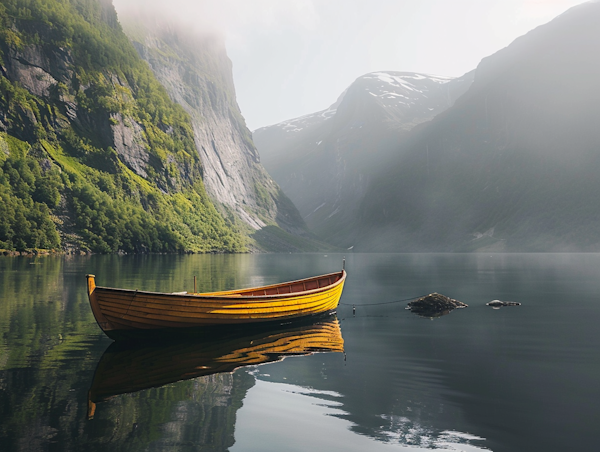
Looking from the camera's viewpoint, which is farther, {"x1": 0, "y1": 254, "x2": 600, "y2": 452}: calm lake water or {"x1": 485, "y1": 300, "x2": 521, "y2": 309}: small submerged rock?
{"x1": 485, "y1": 300, "x2": 521, "y2": 309}: small submerged rock

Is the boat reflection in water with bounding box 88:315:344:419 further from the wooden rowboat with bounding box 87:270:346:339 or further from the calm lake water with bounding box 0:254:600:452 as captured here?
the wooden rowboat with bounding box 87:270:346:339

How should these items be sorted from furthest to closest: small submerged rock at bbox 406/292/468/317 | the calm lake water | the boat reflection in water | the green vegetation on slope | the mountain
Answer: the green vegetation on slope, the mountain, small submerged rock at bbox 406/292/468/317, the boat reflection in water, the calm lake water

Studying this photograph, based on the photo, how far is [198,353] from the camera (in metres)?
22.6

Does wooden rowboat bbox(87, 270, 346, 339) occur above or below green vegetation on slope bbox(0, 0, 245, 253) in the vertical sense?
below

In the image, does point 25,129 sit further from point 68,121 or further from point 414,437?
point 414,437

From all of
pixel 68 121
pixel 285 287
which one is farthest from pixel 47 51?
pixel 285 287

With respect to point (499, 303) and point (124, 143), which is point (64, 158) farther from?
point (499, 303)

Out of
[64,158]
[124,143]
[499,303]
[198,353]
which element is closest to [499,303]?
[499,303]

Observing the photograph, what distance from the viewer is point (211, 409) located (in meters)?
14.8

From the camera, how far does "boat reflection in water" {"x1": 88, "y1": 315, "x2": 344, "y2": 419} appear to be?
1786cm

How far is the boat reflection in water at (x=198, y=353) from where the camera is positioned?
1786cm

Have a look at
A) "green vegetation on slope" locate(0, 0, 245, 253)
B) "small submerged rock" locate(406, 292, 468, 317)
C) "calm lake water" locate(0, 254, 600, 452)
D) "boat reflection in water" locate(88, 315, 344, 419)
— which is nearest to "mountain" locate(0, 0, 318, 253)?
"green vegetation on slope" locate(0, 0, 245, 253)

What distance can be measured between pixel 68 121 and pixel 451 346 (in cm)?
19085

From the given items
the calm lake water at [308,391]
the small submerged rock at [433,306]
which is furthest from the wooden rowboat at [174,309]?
the small submerged rock at [433,306]
